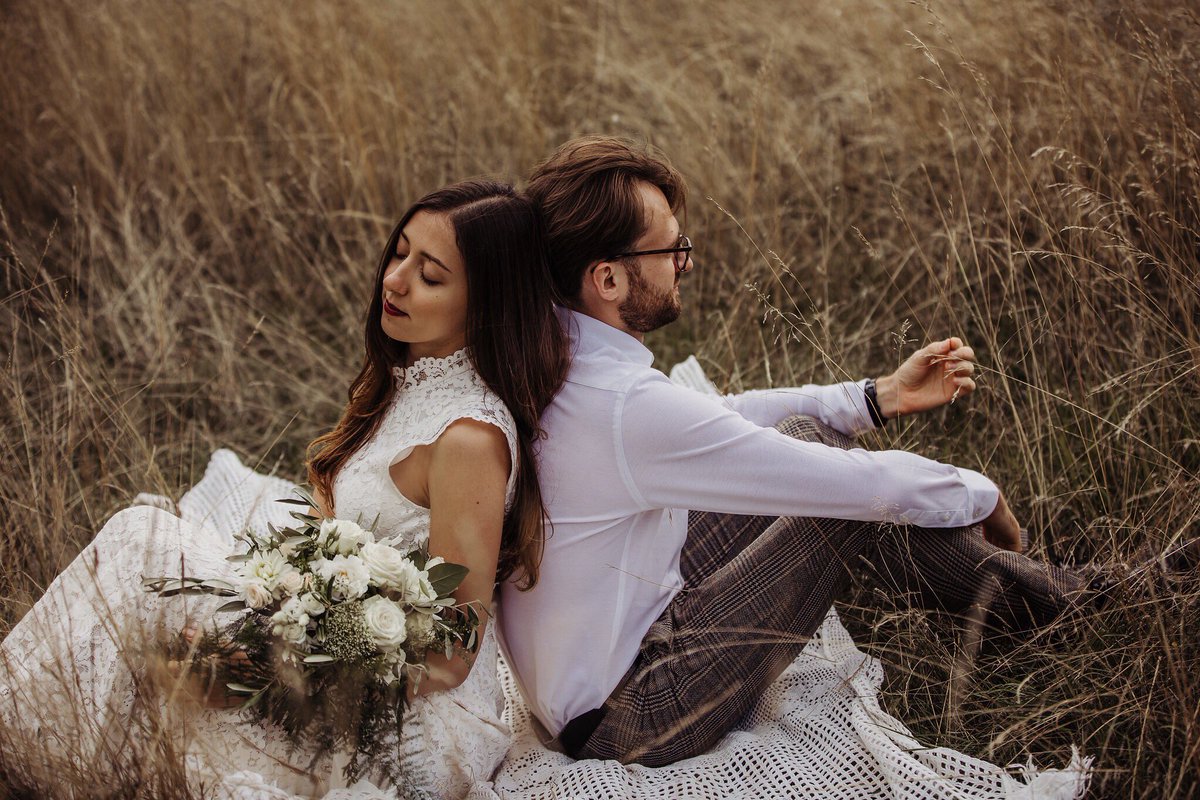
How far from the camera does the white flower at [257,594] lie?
199cm

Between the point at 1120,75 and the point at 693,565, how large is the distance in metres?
2.46

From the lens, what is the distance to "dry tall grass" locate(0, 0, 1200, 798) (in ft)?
9.57

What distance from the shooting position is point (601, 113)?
5.43m

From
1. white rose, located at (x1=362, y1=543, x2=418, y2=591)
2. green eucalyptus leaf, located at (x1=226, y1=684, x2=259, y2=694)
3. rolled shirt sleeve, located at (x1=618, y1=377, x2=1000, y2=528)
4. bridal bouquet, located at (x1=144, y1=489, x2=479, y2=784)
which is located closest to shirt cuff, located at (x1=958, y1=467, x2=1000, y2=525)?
rolled shirt sleeve, located at (x1=618, y1=377, x2=1000, y2=528)

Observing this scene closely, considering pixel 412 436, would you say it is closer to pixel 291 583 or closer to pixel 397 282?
pixel 397 282

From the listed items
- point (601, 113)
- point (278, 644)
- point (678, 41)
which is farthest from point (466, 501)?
point (678, 41)

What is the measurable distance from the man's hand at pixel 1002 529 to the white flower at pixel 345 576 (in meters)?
1.56

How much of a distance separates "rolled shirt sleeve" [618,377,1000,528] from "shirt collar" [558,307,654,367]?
137mm

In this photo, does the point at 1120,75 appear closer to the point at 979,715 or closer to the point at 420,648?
the point at 979,715

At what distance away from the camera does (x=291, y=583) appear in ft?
6.54

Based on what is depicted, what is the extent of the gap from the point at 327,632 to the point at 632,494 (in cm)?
73

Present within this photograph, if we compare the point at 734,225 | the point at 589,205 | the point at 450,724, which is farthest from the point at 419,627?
the point at 734,225

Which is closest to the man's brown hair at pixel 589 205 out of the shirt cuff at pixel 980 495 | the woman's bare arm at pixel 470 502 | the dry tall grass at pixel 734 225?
the woman's bare arm at pixel 470 502

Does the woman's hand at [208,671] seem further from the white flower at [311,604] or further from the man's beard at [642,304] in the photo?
the man's beard at [642,304]
